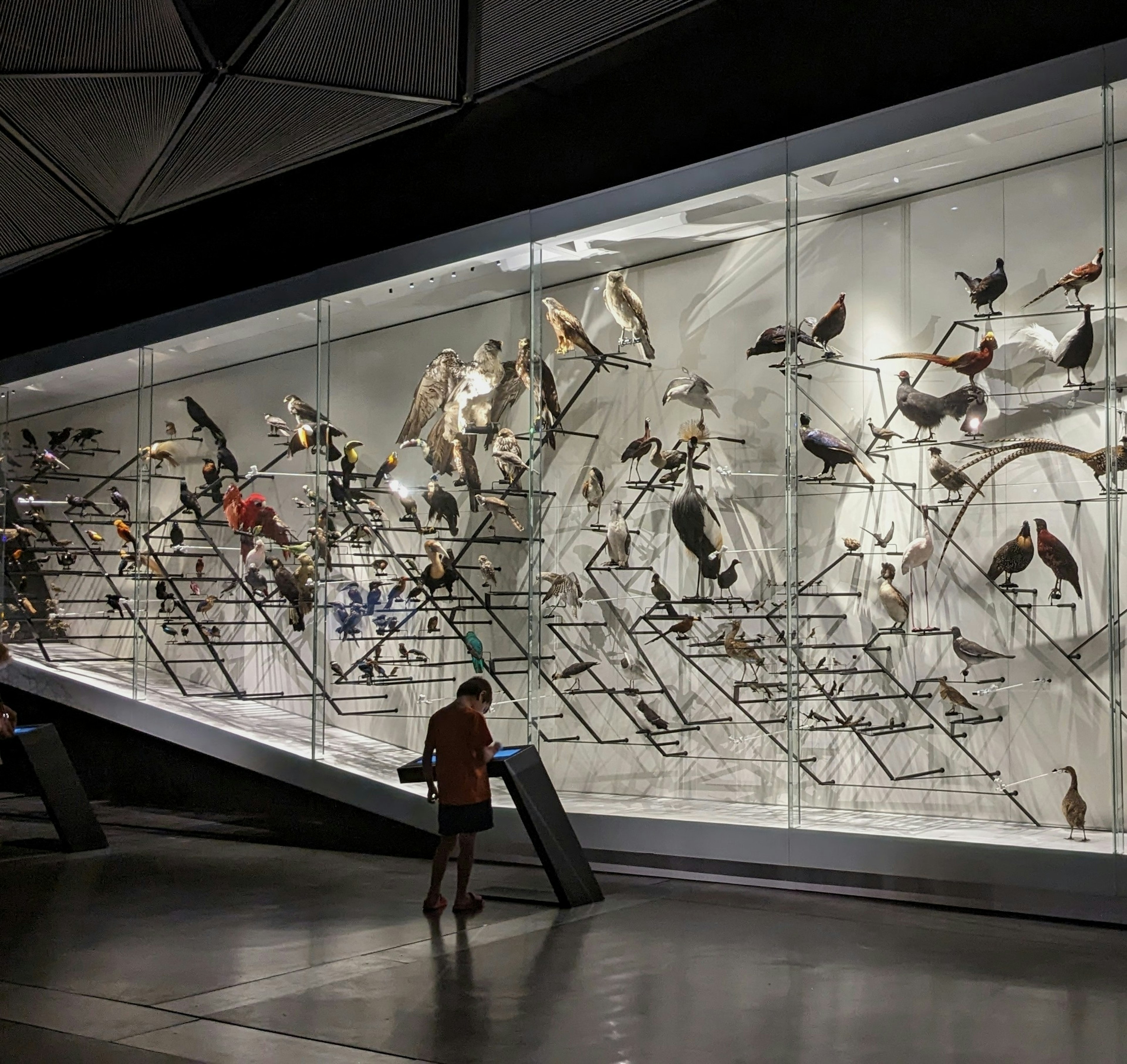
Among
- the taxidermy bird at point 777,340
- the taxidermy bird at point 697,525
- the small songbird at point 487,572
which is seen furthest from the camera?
the small songbird at point 487,572

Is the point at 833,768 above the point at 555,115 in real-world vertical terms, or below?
below

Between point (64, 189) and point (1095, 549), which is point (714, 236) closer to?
point (1095, 549)

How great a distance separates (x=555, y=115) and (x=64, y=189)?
350 centimetres

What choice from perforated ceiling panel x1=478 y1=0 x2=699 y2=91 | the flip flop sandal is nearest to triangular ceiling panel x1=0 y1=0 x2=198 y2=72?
perforated ceiling panel x1=478 y1=0 x2=699 y2=91

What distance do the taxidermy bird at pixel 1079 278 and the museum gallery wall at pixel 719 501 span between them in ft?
0.04

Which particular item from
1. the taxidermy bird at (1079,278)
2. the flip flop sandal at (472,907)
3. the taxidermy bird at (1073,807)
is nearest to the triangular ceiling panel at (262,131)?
the taxidermy bird at (1079,278)

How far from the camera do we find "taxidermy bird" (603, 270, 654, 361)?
329 inches

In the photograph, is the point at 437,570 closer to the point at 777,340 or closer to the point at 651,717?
the point at 651,717

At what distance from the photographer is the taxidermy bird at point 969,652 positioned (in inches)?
266

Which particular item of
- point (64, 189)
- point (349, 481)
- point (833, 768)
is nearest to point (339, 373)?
point (349, 481)

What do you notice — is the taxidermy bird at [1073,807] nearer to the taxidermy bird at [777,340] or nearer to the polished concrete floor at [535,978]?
the polished concrete floor at [535,978]

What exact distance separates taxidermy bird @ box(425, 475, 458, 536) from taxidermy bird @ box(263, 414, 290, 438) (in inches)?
61.1

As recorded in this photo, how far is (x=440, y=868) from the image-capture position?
22.3 ft

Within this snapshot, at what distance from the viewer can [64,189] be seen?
29.1ft
